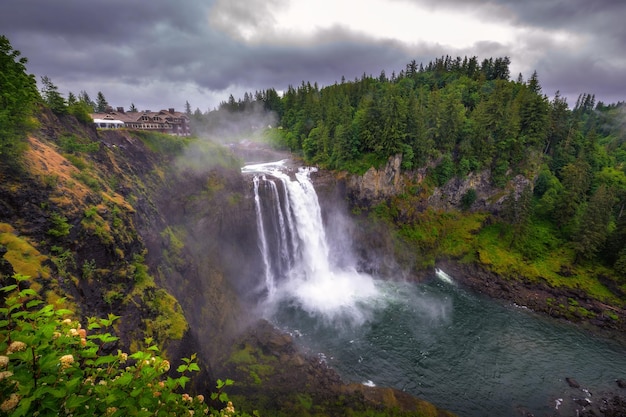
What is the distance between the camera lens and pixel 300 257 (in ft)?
137

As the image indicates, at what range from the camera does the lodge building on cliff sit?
4410 centimetres

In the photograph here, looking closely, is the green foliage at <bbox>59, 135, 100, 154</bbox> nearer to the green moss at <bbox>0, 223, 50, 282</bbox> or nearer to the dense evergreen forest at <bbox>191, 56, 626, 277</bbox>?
the green moss at <bbox>0, 223, 50, 282</bbox>

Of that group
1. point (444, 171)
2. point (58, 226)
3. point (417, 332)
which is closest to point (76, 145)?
→ point (58, 226)

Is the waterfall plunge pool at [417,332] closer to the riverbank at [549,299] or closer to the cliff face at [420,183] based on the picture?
the riverbank at [549,299]

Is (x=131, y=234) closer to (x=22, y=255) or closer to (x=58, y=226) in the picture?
(x=58, y=226)

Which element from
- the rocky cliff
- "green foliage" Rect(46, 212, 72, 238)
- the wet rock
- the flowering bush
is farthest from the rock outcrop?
the flowering bush

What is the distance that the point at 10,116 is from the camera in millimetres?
15602

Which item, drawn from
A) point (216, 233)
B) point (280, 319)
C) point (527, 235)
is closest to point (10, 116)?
A: point (216, 233)

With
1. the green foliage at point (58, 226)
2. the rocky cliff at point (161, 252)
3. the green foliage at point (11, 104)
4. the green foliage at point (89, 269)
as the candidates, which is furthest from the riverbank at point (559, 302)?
the green foliage at point (11, 104)

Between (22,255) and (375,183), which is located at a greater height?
(22,255)

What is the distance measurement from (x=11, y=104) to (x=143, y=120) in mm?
39922

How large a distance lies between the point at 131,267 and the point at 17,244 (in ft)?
21.5

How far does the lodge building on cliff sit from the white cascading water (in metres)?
23.9

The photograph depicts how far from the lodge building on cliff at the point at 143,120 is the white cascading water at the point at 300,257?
941 inches
